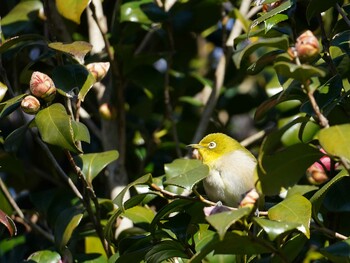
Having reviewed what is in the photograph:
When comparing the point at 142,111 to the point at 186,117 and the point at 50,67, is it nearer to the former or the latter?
the point at 186,117

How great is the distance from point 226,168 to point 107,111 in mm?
530

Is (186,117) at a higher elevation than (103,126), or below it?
below

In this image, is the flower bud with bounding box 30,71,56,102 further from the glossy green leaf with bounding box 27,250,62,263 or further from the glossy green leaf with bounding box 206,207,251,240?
the glossy green leaf with bounding box 206,207,251,240

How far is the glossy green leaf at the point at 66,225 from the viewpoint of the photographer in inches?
102

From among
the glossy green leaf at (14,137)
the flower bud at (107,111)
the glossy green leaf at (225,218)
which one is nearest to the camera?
the glossy green leaf at (225,218)

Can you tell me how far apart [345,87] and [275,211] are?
2.11ft

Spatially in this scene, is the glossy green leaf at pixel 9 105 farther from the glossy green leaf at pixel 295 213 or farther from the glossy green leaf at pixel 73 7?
the glossy green leaf at pixel 295 213

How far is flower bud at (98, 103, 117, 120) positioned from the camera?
10.2 feet

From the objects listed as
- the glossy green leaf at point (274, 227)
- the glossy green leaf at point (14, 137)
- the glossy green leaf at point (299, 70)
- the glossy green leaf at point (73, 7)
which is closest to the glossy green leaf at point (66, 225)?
the glossy green leaf at point (14, 137)

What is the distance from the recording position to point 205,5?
3.52 meters

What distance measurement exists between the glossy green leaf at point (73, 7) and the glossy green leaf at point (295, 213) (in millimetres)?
1022

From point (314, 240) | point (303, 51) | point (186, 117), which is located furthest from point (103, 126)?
point (303, 51)

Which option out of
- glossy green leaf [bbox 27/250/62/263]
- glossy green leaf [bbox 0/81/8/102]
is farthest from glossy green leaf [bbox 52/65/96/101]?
glossy green leaf [bbox 27/250/62/263]

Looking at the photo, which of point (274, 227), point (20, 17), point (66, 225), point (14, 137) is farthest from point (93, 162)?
point (274, 227)
